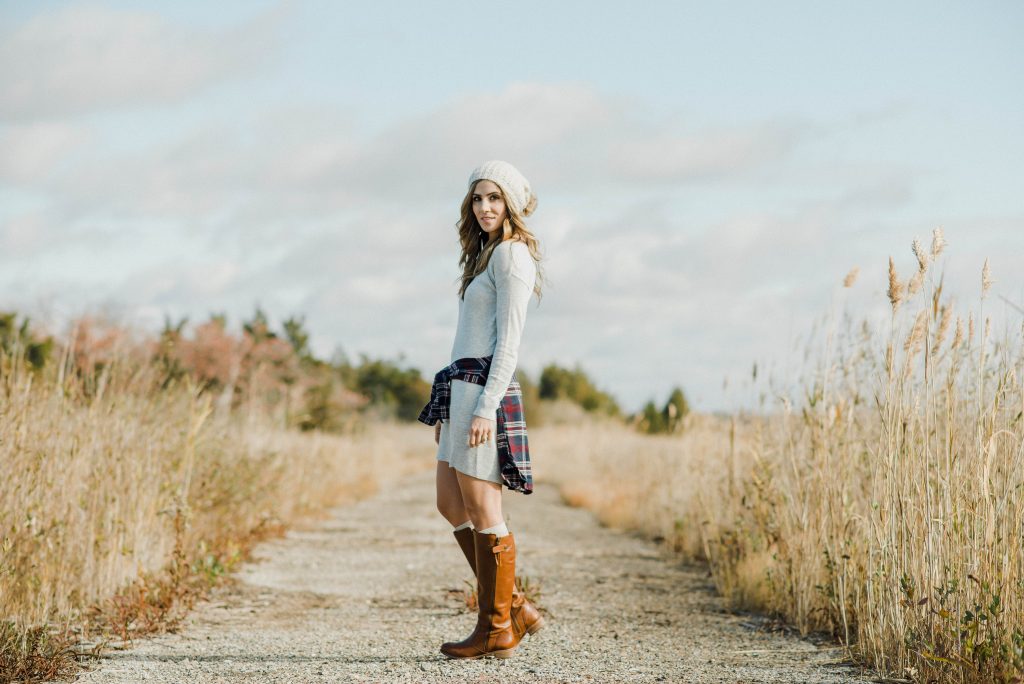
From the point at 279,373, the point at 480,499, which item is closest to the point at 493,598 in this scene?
the point at 480,499

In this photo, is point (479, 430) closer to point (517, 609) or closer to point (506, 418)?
point (506, 418)

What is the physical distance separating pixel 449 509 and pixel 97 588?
2.32 m

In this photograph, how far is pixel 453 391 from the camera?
3.97 m

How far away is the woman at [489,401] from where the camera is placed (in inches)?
153

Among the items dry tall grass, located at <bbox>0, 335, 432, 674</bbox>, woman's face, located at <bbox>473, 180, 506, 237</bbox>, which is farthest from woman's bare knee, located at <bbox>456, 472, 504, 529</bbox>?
dry tall grass, located at <bbox>0, 335, 432, 674</bbox>

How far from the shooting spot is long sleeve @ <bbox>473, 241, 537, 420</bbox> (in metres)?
3.84

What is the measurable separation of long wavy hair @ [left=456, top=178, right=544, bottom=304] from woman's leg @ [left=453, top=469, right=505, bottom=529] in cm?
78

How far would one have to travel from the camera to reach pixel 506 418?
13.0ft

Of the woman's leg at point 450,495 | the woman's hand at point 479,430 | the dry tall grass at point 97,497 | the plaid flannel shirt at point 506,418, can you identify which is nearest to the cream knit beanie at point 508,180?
the plaid flannel shirt at point 506,418

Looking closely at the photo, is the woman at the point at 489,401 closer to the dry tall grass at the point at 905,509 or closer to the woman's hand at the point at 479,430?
the woman's hand at the point at 479,430

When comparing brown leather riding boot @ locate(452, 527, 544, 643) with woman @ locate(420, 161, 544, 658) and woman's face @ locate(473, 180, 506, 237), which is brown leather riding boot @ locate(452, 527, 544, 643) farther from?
woman's face @ locate(473, 180, 506, 237)

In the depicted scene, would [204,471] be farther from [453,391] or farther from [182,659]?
[453,391]

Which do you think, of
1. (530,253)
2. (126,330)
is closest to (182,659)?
(530,253)

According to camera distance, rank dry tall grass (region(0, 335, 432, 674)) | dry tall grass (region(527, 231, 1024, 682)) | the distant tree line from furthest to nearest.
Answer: the distant tree line < dry tall grass (region(0, 335, 432, 674)) < dry tall grass (region(527, 231, 1024, 682))
